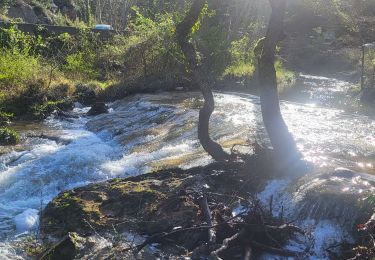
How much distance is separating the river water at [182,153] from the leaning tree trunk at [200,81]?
1.27 ft

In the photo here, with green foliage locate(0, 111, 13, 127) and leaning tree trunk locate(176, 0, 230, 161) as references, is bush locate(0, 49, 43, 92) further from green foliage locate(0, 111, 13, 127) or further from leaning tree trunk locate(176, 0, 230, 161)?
leaning tree trunk locate(176, 0, 230, 161)

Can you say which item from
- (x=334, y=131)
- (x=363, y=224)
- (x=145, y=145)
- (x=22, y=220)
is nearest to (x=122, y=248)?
(x=22, y=220)

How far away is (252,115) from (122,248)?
8139 millimetres

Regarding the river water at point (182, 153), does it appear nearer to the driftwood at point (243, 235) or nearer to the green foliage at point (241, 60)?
the driftwood at point (243, 235)

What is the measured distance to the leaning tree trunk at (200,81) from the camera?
7.79 m

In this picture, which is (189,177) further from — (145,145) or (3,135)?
(3,135)

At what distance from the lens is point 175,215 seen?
612 cm

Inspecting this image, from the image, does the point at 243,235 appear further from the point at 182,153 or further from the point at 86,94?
the point at 86,94

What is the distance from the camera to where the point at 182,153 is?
9453 millimetres

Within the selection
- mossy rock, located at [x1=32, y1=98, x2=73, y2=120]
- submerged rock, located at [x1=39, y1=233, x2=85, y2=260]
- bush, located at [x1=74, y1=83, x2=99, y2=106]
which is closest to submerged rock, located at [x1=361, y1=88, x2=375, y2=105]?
bush, located at [x1=74, y1=83, x2=99, y2=106]

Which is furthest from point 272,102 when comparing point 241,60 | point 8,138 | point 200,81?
A: point 241,60

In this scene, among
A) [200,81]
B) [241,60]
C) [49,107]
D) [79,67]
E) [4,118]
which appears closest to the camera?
[200,81]

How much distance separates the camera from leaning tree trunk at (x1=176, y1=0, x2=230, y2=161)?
779 cm

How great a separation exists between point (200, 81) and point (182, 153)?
212 centimetres
